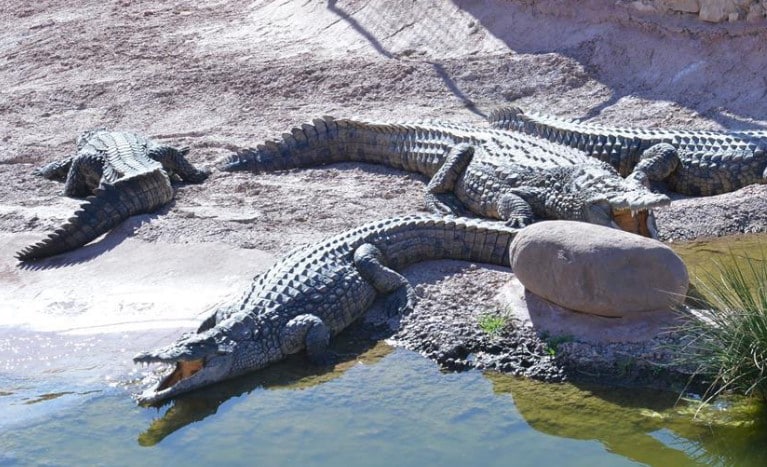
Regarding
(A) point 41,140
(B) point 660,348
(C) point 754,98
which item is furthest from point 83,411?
(C) point 754,98

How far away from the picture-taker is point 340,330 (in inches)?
234

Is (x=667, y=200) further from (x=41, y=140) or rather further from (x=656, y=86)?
(x=41, y=140)

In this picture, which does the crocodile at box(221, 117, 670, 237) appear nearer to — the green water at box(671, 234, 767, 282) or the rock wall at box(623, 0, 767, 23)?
the green water at box(671, 234, 767, 282)

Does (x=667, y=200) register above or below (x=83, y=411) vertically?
above

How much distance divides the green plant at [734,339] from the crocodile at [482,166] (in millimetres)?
1480

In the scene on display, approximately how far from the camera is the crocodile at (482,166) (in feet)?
22.6

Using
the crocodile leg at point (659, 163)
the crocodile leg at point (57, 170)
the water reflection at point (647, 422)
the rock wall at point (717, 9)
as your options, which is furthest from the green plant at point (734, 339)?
the crocodile leg at point (57, 170)

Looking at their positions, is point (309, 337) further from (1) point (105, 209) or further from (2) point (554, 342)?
(1) point (105, 209)

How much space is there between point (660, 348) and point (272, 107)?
6.27 m

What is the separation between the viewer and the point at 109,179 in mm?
8523

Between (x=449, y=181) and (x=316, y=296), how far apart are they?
241 centimetres

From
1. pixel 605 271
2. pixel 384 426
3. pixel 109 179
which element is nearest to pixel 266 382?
pixel 384 426

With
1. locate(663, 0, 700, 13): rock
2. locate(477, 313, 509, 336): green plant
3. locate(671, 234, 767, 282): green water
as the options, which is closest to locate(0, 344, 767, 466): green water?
locate(477, 313, 509, 336): green plant

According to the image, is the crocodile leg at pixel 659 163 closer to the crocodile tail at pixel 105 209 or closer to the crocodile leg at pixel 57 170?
the crocodile tail at pixel 105 209
